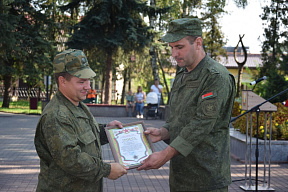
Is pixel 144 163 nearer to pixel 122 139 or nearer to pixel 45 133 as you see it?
pixel 122 139

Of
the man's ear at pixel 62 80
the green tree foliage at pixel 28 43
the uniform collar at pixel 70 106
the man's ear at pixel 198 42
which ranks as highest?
the green tree foliage at pixel 28 43

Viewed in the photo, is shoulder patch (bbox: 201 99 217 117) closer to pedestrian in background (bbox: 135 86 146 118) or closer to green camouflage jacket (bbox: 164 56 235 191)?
green camouflage jacket (bbox: 164 56 235 191)

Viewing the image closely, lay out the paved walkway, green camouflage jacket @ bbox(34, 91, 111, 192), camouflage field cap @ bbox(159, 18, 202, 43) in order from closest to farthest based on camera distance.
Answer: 1. green camouflage jacket @ bbox(34, 91, 111, 192)
2. camouflage field cap @ bbox(159, 18, 202, 43)
3. the paved walkway

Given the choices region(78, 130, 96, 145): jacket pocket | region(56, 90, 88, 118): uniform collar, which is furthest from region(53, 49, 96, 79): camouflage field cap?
region(78, 130, 96, 145): jacket pocket

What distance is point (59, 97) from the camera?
3.10m

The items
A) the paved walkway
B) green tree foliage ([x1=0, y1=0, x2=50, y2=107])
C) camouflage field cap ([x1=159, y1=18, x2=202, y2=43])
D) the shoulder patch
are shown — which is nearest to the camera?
the shoulder patch

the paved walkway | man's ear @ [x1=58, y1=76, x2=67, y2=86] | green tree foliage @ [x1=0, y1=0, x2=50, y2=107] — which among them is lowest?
the paved walkway

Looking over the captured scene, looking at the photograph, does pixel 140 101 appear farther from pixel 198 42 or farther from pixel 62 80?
pixel 62 80

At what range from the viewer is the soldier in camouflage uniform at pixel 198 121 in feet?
10.4

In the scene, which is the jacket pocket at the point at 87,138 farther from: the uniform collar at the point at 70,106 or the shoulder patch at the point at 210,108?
the shoulder patch at the point at 210,108

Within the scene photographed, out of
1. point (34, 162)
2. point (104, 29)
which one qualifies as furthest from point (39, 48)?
point (34, 162)

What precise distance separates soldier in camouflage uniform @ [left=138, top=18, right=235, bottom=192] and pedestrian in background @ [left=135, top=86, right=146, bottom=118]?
1923 centimetres

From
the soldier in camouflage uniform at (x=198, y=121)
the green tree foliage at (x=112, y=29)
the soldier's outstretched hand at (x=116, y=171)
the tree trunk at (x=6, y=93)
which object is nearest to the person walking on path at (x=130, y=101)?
the green tree foliage at (x=112, y=29)

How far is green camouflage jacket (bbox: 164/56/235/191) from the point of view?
10.3 ft
